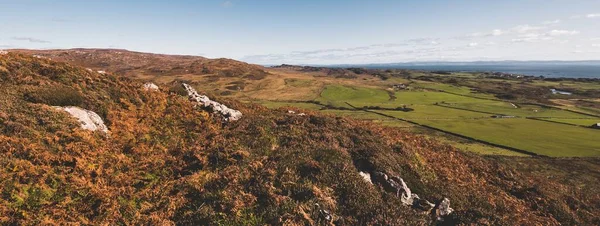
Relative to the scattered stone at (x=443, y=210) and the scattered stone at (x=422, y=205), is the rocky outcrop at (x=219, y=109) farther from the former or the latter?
the scattered stone at (x=443, y=210)

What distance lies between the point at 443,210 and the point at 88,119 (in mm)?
18227

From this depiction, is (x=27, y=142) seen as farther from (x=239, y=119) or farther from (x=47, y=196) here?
(x=239, y=119)

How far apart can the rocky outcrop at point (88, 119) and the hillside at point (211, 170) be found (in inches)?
20.1

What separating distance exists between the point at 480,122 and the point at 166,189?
76.3m

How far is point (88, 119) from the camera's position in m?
16.5

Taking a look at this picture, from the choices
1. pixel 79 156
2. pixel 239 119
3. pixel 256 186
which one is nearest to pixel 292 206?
pixel 256 186

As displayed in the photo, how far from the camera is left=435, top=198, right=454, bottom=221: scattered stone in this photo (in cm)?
1297

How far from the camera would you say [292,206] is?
11609 millimetres

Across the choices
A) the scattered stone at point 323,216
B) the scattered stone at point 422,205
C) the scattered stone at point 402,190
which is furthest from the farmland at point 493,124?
the scattered stone at point 323,216

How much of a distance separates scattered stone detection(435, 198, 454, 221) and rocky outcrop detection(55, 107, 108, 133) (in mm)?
16806

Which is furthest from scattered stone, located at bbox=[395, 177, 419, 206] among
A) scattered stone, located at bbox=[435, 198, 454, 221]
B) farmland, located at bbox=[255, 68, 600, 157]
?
farmland, located at bbox=[255, 68, 600, 157]

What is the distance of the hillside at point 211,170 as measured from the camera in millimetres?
11297

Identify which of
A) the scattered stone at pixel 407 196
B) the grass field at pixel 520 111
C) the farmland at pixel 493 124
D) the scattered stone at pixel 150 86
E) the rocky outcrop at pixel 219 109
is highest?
the scattered stone at pixel 150 86

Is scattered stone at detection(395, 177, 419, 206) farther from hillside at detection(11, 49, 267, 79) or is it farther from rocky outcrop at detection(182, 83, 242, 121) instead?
hillside at detection(11, 49, 267, 79)
